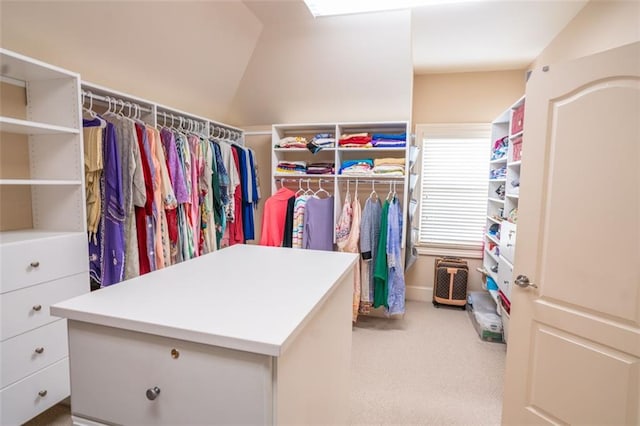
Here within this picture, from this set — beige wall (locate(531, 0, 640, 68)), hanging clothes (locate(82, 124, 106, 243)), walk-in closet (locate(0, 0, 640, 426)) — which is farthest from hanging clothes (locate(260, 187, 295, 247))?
beige wall (locate(531, 0, 640, 68))

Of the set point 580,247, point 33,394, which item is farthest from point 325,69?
point 33,394

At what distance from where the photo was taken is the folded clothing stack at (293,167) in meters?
3.56

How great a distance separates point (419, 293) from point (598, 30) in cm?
304

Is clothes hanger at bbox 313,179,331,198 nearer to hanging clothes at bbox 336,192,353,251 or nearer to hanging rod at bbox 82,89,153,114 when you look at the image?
hanging clothes at bbox 336,192,353,251

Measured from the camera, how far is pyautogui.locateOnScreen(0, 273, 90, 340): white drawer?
5.34ft

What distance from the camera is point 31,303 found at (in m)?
1.73

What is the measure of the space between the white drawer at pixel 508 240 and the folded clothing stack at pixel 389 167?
1.02 metres

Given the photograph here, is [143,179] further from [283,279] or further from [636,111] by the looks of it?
[636,111]

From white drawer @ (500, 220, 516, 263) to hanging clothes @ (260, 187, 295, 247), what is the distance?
2032mm

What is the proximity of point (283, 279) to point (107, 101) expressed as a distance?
193cm

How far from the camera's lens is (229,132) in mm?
3645

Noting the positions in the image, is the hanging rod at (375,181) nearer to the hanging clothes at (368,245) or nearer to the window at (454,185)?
the hanging clothes at (368,245)

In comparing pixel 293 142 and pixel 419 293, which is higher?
pixel 293 142

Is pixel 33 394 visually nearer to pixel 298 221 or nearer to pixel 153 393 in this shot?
pixel 153 393
